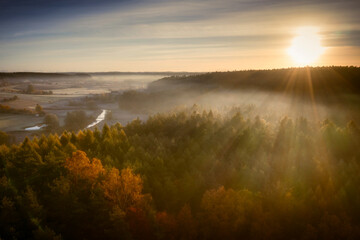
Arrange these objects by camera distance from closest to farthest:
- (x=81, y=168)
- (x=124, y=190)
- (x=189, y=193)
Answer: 1. (x=124, y=190)
2. (x=189, y=193)
3. (x=81, y=168)

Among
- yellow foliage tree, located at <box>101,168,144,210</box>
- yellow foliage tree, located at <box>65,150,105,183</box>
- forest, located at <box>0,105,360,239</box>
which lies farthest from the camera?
yellow foliage tree, located at <box>65,150,105,183</box>

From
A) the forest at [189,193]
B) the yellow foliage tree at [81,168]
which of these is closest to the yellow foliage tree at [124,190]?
the forest at [189,193]

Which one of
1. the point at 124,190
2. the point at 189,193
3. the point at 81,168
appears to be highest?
the point at 81,168

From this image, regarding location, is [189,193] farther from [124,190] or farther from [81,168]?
[81,168]

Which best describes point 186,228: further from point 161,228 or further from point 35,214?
point 35,214

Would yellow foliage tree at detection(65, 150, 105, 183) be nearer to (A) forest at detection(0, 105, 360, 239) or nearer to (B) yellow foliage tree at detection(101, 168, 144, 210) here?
(A) forest at detection(0, 105, 360, 239)

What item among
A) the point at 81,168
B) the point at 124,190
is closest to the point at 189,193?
the point at 124,190

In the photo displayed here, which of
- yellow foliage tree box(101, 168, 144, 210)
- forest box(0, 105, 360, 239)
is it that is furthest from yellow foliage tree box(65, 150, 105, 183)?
yellow foliage tree box(101, 168, 144, 210)

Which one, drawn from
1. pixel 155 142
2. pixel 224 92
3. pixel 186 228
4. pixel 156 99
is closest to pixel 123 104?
pixel 156 99
